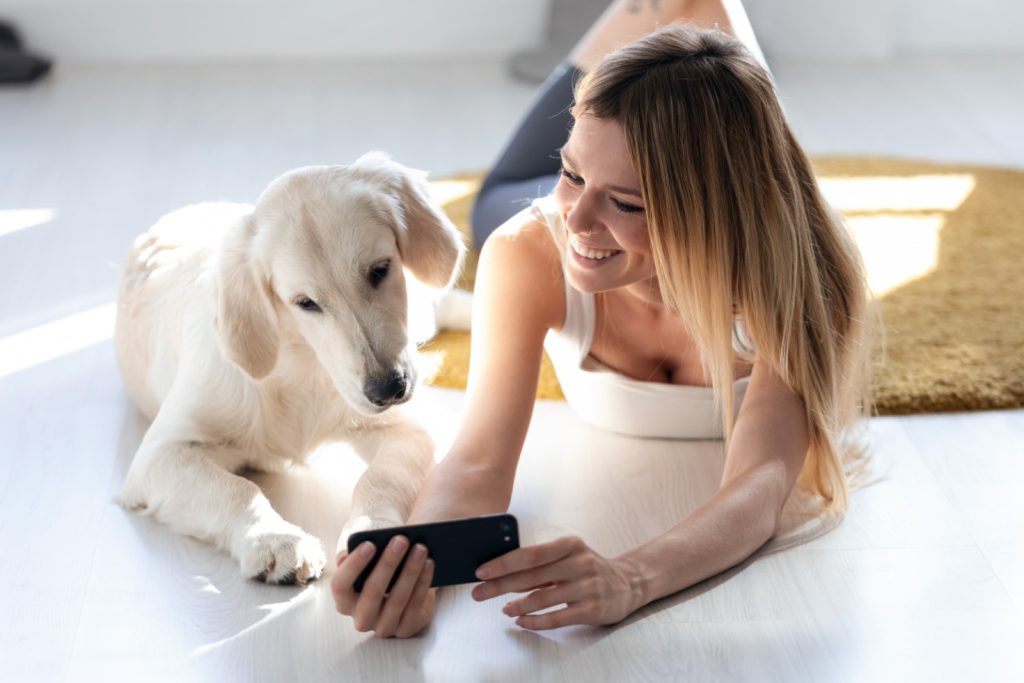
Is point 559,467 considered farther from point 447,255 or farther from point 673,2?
point 673,2

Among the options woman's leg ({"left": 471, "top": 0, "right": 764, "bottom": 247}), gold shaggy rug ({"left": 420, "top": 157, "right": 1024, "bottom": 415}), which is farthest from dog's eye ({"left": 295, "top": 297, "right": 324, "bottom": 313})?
woman's leg ({"left": 471, "top": 0, "right": 764, "bottom": 247})

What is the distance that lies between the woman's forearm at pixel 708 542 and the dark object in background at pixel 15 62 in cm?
375

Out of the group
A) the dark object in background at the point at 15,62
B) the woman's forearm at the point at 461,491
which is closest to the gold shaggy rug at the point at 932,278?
the woman's forearm at the point at 461,491

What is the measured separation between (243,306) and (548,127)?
1.30m

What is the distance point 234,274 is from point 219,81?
3.06 metres

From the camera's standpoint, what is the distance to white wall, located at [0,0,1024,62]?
502cm

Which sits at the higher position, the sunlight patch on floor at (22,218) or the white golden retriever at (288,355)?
the white golden retriever at (288,355)

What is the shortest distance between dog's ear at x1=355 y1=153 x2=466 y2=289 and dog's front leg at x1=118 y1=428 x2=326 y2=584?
0.49 metres

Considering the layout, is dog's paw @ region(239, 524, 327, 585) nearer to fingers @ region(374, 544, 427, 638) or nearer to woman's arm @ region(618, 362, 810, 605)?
fingers @ region(374, 544, 427, 638)

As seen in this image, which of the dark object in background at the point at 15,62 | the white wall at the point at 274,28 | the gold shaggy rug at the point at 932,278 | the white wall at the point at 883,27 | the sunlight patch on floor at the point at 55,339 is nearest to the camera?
the gold shaggy rug at the point at 932,278

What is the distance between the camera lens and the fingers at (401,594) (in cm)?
180

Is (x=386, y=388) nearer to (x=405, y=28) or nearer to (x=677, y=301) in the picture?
(x=677, y=301)

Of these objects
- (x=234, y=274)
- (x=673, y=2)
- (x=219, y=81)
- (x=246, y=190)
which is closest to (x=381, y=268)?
(x=234, y=274)

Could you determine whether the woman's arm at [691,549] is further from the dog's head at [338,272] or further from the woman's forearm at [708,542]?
the dog's head at [338,272]
